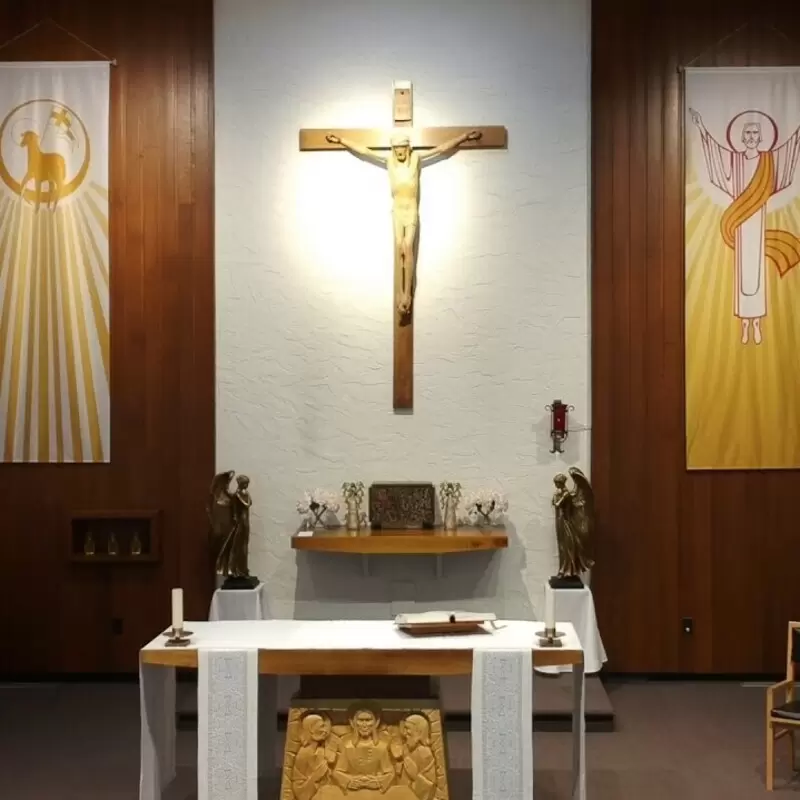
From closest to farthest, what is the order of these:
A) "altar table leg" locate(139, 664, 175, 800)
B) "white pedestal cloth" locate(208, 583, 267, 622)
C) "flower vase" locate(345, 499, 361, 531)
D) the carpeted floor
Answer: "altar table leg" locate(139, 664, 175, 800)
the carpeted floor
"white pedestal cloth" locate(208, 583, 267, 622)
"flower vase" locate(345, 499, 361, 531)

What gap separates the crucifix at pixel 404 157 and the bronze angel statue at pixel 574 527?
982 mm

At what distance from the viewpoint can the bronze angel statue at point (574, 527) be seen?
18.2 feet

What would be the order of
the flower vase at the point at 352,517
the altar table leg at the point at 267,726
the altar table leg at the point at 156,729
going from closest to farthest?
the altar table leg at the point at 156,729 → the altar table leg at the point at 267,726 → the flower vase at the point at 352,517

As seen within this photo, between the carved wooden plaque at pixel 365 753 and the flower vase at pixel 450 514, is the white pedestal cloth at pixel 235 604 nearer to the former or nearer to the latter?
the flower vase at pixel 450 514

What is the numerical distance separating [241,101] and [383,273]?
123 cm

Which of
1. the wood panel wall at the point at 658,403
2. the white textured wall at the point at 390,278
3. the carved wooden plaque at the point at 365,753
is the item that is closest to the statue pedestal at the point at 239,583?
the white textured wall at the point at 390,278

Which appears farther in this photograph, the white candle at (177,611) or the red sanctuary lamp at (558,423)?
the red sanctuary lamp at (558,423)

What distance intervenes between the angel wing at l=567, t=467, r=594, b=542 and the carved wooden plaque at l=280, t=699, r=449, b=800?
2112 millimetres

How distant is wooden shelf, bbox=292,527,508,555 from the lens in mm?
5402

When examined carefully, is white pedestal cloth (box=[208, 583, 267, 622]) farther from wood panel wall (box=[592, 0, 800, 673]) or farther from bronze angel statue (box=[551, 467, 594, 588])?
wood panel wall (box=[592, 0, 800, 673])

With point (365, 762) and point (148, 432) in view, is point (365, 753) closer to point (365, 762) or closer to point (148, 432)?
point (365, 762)

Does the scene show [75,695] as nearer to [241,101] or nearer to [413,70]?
[241,101]

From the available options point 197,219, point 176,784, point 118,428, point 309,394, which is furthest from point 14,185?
point 176,784

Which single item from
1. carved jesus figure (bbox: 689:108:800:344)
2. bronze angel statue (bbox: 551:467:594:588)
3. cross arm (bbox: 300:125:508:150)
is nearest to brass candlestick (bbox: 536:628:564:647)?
bronze angel statue (bbox: 551:467:594:588)
